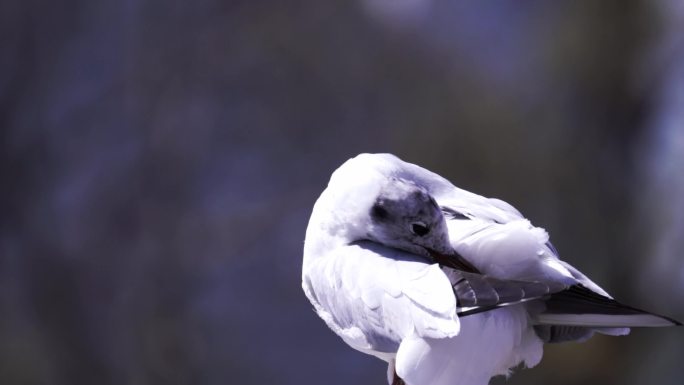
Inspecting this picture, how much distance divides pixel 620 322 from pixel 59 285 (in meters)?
1.96

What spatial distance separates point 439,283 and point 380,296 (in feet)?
0.25

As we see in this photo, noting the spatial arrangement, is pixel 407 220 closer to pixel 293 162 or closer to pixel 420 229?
pixel 420 229

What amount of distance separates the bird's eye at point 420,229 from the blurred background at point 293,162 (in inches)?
57.9

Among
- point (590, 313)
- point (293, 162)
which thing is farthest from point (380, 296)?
point (293, 162)

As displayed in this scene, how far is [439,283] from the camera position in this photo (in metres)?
0.81

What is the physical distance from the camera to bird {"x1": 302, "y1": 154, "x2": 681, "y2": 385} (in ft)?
2.61

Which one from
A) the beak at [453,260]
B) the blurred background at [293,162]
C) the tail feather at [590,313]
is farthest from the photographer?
the blurred background at [293,162]

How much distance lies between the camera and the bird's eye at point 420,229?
3.06 feet

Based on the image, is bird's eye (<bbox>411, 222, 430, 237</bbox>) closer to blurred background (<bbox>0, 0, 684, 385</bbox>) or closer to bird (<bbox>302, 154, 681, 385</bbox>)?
bird (<bbox>302, 154, 681, 385</bbox>)

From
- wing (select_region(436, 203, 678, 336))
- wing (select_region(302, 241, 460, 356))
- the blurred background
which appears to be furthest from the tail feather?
the blurred background

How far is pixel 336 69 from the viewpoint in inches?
96.9

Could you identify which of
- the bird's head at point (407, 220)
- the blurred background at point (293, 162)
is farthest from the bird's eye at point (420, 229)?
the blurred background at point (293, 162)

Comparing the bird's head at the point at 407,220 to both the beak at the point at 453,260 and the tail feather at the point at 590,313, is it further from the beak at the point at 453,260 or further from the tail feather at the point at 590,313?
the tail feather at the point at 590,313

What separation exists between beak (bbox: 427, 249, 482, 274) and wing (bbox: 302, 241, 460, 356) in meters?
0.02
